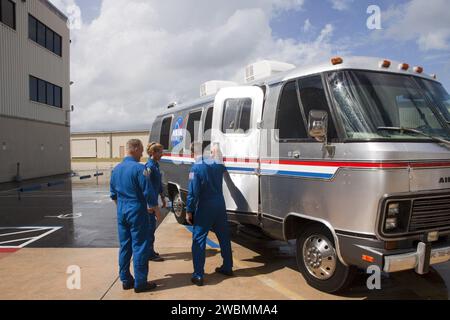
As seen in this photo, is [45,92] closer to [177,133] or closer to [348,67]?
[177,133]

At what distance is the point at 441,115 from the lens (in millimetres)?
4598

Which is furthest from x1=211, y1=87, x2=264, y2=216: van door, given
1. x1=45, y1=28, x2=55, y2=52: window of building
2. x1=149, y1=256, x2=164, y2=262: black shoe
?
x1=45, y1=28, x2=55, y2=52: window of building

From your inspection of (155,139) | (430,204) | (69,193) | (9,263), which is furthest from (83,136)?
(430,204)

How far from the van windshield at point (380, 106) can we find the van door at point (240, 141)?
57.4 inches

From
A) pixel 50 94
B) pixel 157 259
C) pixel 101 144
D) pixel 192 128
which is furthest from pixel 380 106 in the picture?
pixel 101 144

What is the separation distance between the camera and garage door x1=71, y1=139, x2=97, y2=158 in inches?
2189

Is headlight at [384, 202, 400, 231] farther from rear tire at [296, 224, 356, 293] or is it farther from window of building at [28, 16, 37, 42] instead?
window of building at [28, 16, 37, 42]

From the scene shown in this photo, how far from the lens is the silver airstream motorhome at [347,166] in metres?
3.80

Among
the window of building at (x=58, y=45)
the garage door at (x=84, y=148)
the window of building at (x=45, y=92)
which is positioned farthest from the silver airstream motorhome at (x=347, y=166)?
the garage door at (x=84, y=148)

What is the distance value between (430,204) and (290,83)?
2.26 m

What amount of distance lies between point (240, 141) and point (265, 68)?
4.34 feet

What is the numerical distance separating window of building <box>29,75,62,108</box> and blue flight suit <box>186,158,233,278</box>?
18.4m

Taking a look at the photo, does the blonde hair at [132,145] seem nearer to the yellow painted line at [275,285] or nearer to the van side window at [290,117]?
the van side window at [290,117]

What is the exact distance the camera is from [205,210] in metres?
5.02
